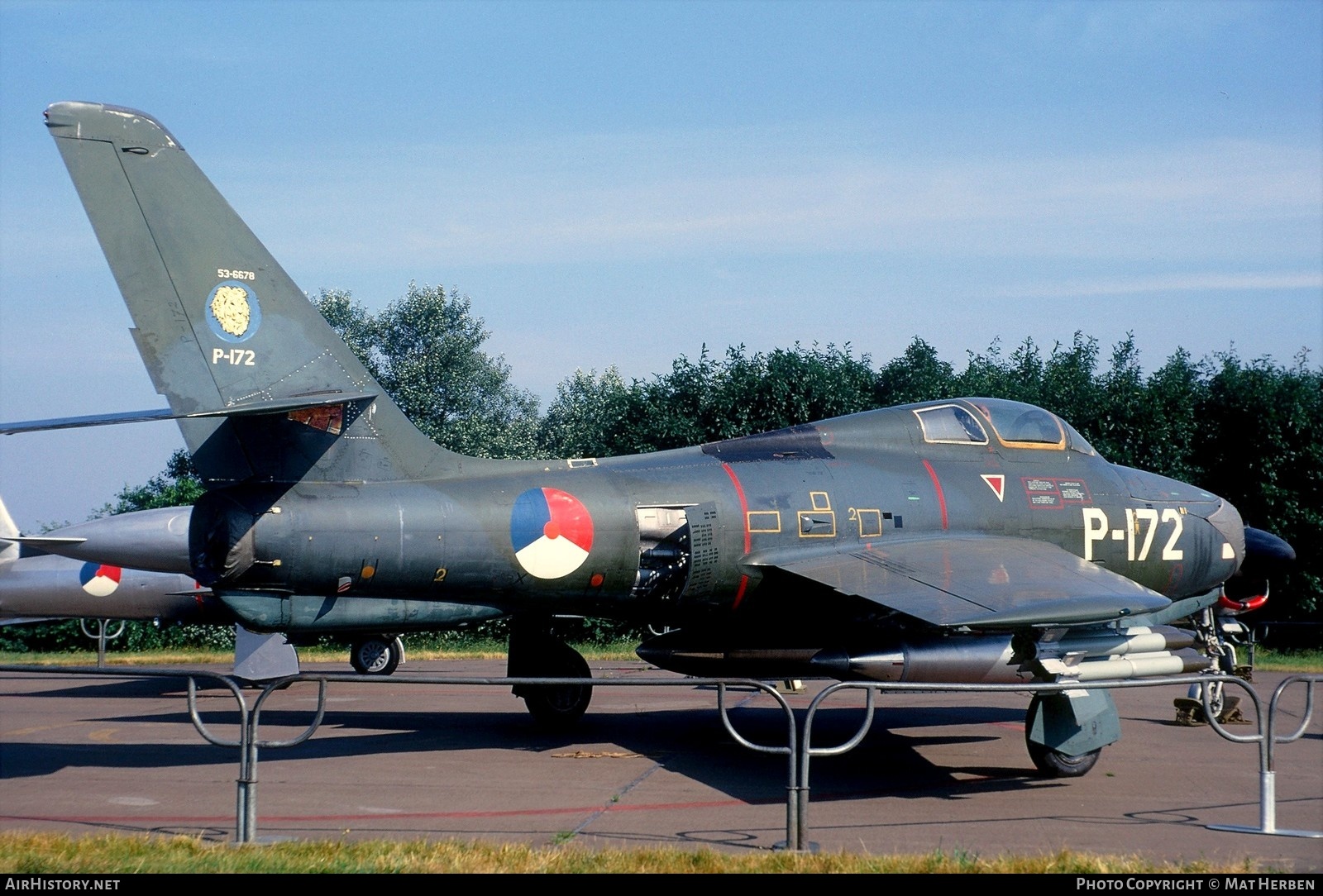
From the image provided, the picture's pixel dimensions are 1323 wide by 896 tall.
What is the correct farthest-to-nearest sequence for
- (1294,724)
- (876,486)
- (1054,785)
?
(1294,724)
(876,486)
(1054,785)

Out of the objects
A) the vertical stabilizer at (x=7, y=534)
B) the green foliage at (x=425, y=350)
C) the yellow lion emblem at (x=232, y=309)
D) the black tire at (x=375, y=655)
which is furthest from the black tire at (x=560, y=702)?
the green foliage at (x=425, y=350)

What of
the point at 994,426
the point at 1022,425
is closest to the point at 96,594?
the point at 994,426

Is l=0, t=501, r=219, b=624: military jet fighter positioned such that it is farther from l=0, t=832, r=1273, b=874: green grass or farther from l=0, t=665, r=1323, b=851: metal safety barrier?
l=0, t=832, r=1273, b=874: green grass

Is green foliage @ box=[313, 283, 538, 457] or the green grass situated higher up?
green foliage @ box=[313, 283, 538, 457]

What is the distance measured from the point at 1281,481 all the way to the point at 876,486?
25.9 metres

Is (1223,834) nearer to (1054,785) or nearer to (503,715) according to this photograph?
(1054,785)

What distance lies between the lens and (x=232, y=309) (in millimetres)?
10891

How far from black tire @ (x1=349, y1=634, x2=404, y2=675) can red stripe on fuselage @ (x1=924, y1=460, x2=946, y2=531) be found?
12659 millimetres

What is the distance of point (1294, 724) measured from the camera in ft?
53.0

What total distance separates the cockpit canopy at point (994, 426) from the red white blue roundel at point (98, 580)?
50.2ft

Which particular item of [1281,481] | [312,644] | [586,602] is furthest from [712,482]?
[1281,481]

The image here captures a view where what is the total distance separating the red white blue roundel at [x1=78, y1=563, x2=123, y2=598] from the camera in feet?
68.8

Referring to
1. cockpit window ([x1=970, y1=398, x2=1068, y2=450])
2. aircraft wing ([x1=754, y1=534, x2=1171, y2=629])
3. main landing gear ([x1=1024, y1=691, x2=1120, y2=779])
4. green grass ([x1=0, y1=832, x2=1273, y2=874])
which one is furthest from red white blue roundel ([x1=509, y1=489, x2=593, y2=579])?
cockpit window ([x1=970, y1=398, x2=1068, y2=450])

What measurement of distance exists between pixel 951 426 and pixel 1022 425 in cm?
98
